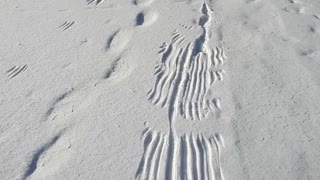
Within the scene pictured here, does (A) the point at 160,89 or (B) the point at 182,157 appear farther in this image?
(A) the point at 160,89

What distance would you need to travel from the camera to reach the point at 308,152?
265 centimetres

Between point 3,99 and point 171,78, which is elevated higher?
point 3,99

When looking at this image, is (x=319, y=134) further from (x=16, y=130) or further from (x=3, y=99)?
(x=3, y=99)

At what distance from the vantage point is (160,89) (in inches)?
122

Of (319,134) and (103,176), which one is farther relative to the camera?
(319,134)

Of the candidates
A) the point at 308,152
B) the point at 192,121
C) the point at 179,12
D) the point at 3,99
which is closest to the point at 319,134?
the point at 308,152

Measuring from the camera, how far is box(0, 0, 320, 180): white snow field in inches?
101

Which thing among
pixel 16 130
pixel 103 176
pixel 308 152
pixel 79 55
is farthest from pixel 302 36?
pixel 16 130

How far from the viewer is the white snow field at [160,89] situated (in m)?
2.57

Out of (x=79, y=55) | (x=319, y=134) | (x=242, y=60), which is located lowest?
(x=319, y=134)

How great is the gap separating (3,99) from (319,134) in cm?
220

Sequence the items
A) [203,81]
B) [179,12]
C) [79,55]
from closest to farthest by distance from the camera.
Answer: [203,81] < [79,55] < [179,12]

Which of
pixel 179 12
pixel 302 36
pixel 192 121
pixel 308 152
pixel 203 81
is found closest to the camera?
pixel 308 152

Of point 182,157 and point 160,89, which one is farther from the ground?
point 160,89
